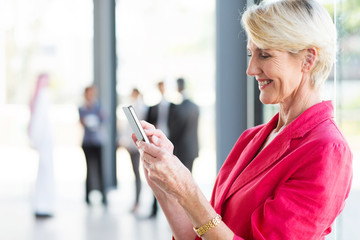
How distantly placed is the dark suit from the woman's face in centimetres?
484

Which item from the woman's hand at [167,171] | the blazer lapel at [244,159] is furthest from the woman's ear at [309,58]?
the woman's hand at [167,171]

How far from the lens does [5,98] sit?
11867 mm

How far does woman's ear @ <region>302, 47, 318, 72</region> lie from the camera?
1237 millimetres

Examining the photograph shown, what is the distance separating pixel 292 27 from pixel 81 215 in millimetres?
6104

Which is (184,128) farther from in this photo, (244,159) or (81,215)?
(244,159)

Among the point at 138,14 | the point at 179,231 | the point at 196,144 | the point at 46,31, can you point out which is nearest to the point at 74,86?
the point at 46,31

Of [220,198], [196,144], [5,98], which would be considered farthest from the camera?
[5,98]

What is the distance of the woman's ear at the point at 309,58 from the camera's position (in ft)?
4.06

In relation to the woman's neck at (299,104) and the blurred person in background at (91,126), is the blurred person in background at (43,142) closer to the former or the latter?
the blurred person in background at (91,126)

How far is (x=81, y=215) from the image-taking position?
22.8ft

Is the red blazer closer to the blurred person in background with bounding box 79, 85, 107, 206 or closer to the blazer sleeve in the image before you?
the blazer sleeve

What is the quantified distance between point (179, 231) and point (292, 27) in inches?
23.8

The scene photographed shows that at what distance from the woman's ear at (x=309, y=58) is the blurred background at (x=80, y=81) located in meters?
4.64

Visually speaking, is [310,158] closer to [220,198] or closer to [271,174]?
[271,174]
